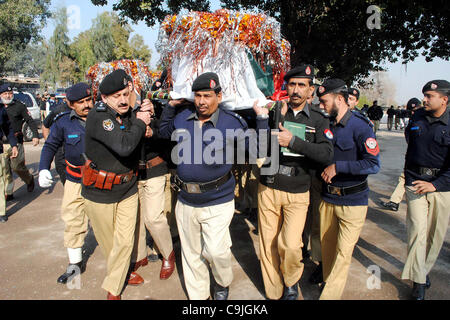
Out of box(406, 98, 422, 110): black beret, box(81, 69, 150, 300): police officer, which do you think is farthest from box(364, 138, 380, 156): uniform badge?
box(406, 98, 422, 110): black beret

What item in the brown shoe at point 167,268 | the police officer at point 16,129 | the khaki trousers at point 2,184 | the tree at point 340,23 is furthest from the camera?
the tree at point 340,23

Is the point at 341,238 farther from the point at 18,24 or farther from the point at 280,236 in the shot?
the point at 18,24

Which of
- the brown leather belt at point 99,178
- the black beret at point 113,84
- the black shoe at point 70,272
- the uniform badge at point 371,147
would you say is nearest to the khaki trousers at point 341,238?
the uniform badge at point 371,147

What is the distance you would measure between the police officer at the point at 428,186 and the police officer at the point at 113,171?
9.00ft

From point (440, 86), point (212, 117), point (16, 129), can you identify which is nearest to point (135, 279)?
point (212, 117)

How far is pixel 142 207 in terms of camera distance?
365cm

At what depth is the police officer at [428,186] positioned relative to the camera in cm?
304

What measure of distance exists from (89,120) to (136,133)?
0.42m

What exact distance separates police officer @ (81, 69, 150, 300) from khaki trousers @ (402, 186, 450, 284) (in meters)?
2.76

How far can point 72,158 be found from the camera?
3.35 m

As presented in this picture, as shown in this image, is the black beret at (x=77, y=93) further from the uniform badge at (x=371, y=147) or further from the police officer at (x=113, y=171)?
the uniform badge at (x=371, y=147)

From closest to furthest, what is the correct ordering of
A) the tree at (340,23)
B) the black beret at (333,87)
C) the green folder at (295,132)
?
1. the green folder at (295,132)
2. the black beret at (333,87)
3. the tree at (340,23)
